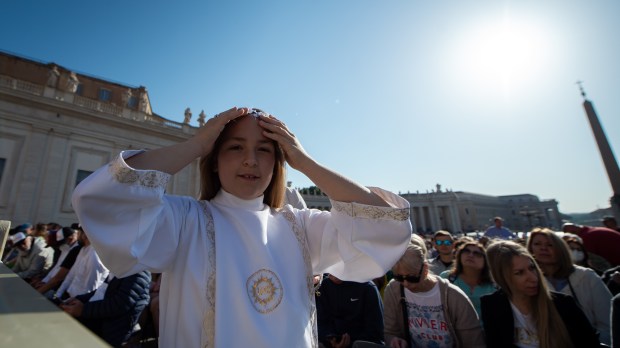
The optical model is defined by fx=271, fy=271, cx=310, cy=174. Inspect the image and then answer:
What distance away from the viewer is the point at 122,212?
91 cm

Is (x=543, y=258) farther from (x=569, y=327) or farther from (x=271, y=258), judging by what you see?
(x=271, y=258)

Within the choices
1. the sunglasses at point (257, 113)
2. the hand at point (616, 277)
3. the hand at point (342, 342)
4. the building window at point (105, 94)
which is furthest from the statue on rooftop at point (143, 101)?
the hand at point (616, 277)

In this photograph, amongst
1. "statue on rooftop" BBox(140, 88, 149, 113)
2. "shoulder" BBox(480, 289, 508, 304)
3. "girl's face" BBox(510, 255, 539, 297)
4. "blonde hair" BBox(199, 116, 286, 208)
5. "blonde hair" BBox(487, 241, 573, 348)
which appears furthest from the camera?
"statue on rooftop" BBox(140, 88, 149, 113)

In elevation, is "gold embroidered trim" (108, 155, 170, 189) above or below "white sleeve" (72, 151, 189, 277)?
above

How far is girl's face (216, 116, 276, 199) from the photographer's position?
127cm

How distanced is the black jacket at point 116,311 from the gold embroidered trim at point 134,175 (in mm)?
2583

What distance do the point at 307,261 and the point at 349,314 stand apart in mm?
2403

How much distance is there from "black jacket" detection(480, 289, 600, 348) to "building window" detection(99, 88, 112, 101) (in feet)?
92.8

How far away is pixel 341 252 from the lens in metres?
1.24

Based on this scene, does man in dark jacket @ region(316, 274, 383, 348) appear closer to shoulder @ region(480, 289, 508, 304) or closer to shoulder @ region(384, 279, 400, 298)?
shoulder @ region(384, 279, 400, 298)

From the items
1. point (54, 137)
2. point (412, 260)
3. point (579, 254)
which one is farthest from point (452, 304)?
point (54, 137)

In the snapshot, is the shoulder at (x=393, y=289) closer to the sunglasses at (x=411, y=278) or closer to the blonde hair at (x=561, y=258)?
the sunglasses at (x=411, y=278)

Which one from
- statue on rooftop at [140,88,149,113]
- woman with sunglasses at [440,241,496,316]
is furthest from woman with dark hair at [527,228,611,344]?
statue on rooftop at [140,88,149,113]

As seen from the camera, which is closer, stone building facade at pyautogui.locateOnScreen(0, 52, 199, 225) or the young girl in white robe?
the young girl in white robe
